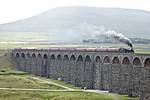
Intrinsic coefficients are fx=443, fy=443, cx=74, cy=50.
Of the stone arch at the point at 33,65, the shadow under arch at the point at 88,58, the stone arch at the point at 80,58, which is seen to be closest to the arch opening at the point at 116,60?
the shadow under arch at the point at 88,58

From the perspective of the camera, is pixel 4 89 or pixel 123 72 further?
pixel 4 89

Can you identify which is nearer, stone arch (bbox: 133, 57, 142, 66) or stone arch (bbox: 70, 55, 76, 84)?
stone arch (bbox: 133, 57, 142, 66)

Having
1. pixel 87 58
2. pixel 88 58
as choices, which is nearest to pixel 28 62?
pixel 87 58

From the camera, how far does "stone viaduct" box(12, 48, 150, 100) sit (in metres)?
83.1

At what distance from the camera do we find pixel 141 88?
268ft

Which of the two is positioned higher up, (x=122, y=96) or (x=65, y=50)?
(x=65, y=50)

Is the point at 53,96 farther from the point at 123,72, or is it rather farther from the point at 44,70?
the point at 44,70

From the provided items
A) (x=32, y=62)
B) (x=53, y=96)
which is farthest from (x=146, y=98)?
(x=32, y=62)

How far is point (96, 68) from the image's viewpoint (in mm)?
100750

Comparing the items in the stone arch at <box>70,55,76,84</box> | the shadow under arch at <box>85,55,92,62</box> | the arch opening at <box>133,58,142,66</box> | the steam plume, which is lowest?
the stone arch at <box>70,55,76,84</box>

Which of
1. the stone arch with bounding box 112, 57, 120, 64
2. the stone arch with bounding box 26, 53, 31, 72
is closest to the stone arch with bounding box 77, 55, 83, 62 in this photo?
the stone arch with bounding box 112, 57, 120, 64

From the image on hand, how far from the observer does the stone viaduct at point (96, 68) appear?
83125 millimetres

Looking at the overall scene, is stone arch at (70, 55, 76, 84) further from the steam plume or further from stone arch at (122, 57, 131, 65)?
stone arch at (122, 57, 131, 65)

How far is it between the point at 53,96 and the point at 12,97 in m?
8.10
